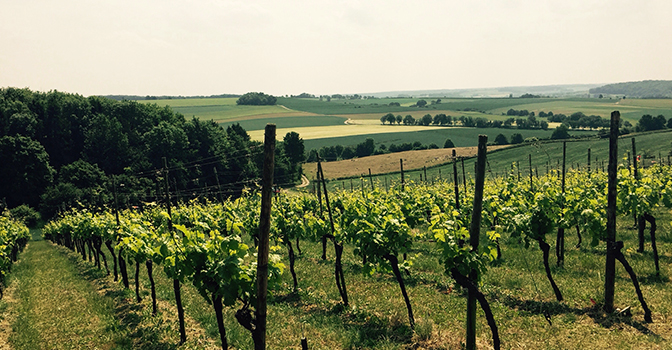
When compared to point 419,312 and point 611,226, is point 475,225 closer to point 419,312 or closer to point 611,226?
point 419,312

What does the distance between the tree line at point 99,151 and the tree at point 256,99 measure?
90438mm

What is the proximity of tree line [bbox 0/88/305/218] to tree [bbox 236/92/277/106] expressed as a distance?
90438 millimetres

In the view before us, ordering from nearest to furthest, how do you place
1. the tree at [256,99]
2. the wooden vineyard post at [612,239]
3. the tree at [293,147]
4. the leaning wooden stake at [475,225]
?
the leaning wooden stake at [475,225], the wooden vineyard post at [612,239], the tree at [293,147], the tree at [256,99]

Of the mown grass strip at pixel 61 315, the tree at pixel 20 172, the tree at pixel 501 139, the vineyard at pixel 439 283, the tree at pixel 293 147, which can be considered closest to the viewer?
the vineyard at pixel 439 283

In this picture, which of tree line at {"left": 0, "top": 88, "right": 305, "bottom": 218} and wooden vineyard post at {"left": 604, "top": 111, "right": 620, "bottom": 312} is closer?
wooden vineyard post at {"left": 604, "top": 111, "right": 620, "bottom": 312}

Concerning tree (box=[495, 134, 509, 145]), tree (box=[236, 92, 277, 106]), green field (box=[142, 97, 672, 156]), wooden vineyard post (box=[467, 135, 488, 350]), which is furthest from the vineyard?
tree (box=[236, 92, 277, 106])

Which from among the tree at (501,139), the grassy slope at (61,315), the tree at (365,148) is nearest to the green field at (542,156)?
the tree at (501,139)

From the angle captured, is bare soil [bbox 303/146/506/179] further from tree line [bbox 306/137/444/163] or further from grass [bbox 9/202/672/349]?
grass [bbox 9/202/672/349]

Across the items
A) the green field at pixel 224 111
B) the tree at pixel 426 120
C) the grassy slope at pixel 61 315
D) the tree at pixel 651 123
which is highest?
the green field at pixel 224 111

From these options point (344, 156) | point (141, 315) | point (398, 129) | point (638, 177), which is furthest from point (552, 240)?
point (398, 129)

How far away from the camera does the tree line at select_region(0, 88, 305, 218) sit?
203 ft

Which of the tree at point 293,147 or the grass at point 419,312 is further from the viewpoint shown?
the tree at point 293,147

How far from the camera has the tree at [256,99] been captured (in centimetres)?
17038

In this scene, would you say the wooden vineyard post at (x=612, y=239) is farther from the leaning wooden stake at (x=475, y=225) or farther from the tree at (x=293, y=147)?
the tree at (x=293, y=147)
